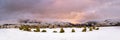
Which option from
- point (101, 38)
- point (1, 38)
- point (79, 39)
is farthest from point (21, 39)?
point (101, 38)

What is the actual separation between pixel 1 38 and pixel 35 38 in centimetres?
276

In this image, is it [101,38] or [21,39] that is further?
[101,38]

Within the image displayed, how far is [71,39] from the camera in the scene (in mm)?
19344

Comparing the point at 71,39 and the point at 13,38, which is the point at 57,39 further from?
the point at 13,38

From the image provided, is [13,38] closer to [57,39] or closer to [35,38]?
[35,38]

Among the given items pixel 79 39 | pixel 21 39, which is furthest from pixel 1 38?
pixel 79 39

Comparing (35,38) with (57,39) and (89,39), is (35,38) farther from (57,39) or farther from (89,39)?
(89,39)

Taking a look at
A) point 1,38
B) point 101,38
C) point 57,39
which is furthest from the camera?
point 101,38

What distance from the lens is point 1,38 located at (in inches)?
695

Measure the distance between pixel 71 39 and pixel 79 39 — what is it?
0.65 meters

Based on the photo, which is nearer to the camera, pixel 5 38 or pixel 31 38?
pixel 5 38

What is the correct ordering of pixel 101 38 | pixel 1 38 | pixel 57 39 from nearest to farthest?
pixel 1 38 < pixel 57 39 < pixel 101 38

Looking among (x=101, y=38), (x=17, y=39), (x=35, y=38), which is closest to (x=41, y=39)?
(x=35, y=38)

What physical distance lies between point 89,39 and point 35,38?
422cm
